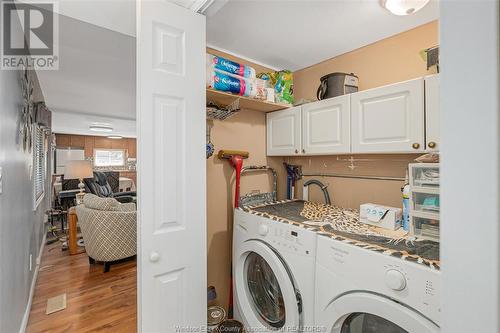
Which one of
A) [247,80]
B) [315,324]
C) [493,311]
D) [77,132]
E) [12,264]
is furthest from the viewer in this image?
[77,132]

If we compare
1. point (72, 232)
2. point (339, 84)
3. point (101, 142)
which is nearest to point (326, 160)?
point (339, 84)

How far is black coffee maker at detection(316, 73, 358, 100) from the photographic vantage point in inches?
67.5

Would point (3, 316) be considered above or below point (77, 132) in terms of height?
below

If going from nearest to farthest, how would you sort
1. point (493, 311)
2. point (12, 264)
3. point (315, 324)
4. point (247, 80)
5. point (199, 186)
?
point (493, 311) < point (315, 324) < point (199, 186) < point (12, 264) < point (247, 80)

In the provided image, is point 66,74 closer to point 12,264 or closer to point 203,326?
point 12,264

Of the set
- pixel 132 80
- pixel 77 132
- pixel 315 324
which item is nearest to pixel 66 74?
pixel 132 80

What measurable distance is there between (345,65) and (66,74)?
3.08m

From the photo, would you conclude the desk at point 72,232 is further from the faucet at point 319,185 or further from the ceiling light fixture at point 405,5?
the ceiling light fixture at point 405,5

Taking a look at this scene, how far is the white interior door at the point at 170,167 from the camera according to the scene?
3.83ft

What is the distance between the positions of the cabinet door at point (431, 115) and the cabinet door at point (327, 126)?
447 mm

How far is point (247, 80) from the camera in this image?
5.74 ft

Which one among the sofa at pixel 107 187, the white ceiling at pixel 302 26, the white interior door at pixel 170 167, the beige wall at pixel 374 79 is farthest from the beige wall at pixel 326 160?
the sofa at pixel 107 187

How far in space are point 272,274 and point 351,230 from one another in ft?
2.01

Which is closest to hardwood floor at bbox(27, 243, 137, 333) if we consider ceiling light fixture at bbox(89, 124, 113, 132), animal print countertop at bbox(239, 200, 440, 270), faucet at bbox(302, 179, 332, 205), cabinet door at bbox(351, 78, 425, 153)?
animal print countertop at bbox(239, 200, 440, 270)
